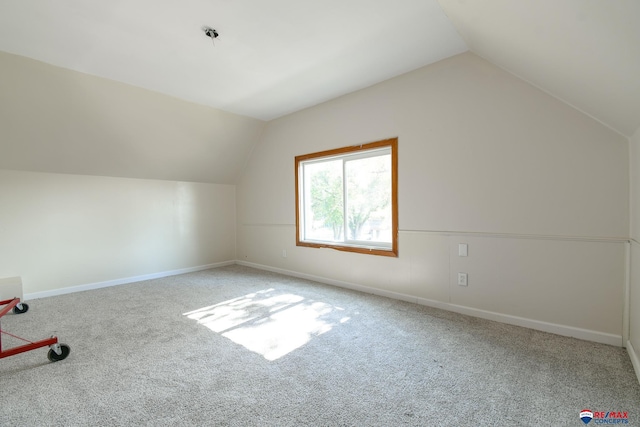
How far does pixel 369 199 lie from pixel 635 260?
2.43 m

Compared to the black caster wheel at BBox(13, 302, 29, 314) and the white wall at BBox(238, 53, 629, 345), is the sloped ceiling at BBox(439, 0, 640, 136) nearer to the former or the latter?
the white wall at BBox(238, 53, 629, 345)

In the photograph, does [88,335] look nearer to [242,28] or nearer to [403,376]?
[403,376]

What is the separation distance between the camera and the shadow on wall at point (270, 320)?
91.8 inches

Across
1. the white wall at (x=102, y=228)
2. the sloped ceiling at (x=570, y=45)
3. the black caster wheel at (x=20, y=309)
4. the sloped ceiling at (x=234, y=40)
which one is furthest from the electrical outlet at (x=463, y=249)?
the black caster wheel at (x=20, y=309)

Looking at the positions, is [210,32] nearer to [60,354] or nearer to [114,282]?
[60,354]

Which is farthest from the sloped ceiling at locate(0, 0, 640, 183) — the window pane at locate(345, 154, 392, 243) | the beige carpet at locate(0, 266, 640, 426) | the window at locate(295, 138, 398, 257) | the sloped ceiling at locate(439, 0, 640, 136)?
the beige carpet at locate(0, 266, 640, 426)

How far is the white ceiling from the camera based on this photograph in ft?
4.90

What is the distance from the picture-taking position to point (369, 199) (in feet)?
12.4

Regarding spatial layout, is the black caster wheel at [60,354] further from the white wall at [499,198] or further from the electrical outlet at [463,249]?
the electrical outlet at [463,249]

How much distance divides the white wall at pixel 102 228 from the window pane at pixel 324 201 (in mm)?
1985

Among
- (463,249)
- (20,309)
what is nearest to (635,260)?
(463,249)

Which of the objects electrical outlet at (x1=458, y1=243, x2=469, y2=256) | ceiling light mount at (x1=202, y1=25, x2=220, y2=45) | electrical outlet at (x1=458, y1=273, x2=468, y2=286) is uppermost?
ceiling light mount at (x1=202, y1=25, x2=220, y2=45)

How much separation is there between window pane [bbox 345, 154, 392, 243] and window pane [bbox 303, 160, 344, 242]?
18cm

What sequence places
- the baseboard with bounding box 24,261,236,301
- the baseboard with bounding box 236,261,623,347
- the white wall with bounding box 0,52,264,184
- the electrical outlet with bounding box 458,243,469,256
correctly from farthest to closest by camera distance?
1. the baseboard with bounding box 24,261,236,301
2. the white wall with bounding box 0,52,264,184
3. the electrical outlet with bounding box 458,243,469,256
4. the baseboard with bounding box 236,261,623,347
